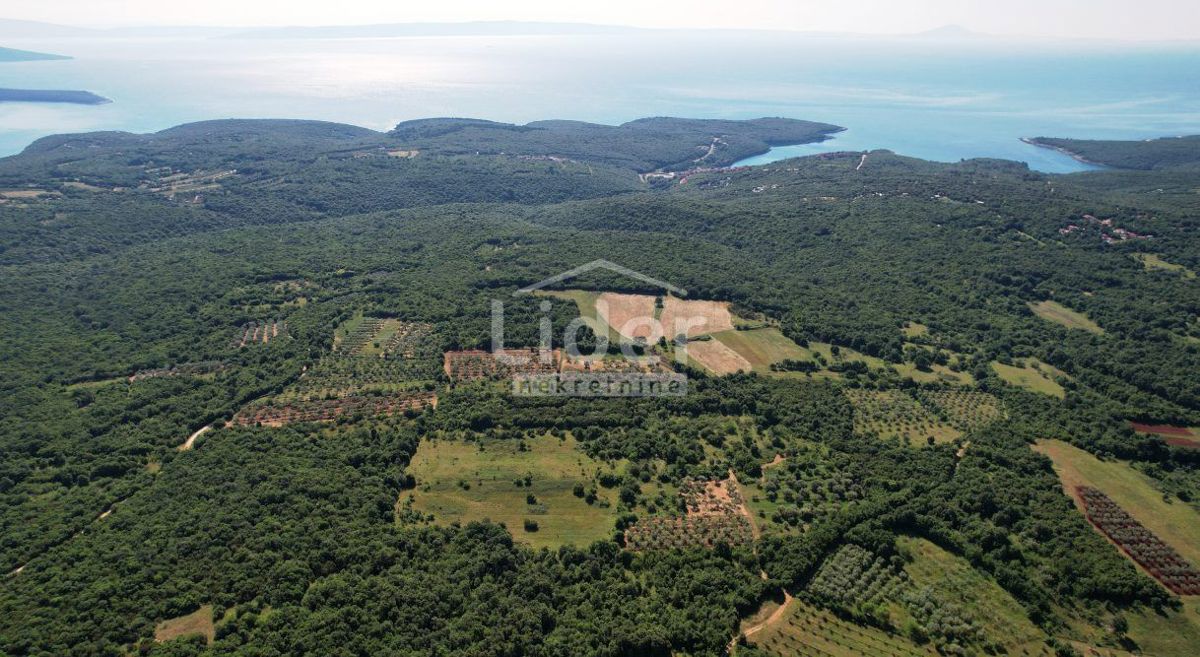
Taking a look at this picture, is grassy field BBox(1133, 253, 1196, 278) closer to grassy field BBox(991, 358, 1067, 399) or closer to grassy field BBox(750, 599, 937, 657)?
grassy field BBox(991, 358, 1067, 399)

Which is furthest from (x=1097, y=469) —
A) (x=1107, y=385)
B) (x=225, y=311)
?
(x=225, y=311)

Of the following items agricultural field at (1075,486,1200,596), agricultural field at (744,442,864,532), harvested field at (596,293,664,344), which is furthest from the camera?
harvested field at (596,293,664,344)

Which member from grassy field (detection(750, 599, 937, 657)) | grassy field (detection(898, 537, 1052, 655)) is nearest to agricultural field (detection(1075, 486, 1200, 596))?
grassy field (detection(898, 537, 1052, 655))

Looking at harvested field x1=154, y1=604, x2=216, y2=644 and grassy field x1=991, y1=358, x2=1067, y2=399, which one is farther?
grassy field x1=991, y1=358, x2=1067, y2=399

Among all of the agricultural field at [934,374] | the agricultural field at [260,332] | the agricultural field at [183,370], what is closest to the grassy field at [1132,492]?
the agricultural field at [934,374]

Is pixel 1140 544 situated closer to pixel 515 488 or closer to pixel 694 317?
pixel 515 488

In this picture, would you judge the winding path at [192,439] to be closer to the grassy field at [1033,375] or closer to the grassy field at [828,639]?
the grassy field at [828,639]

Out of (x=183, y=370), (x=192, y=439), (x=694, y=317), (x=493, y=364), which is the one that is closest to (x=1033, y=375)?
(x=694, y=317)
